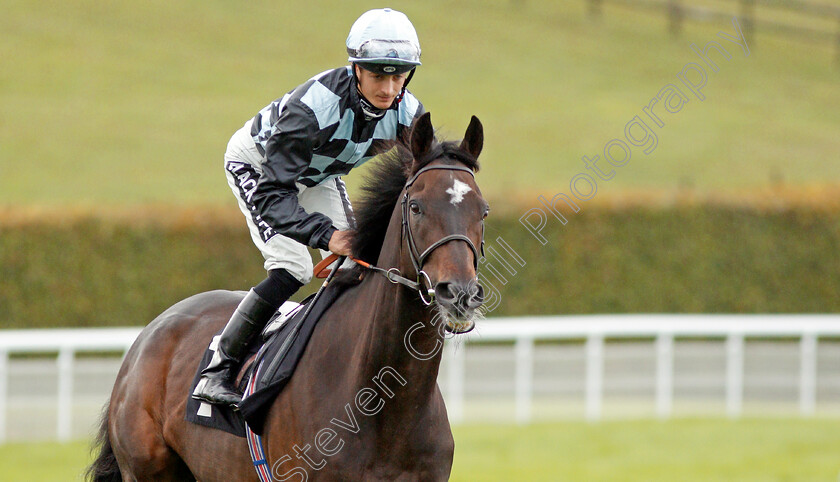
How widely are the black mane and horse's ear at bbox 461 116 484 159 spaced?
0.27 ft

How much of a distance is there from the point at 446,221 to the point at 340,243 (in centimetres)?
56

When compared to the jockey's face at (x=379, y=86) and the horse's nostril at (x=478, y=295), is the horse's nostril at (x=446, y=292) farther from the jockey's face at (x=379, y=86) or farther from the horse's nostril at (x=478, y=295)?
the jockey's face at (x=379, y=86)

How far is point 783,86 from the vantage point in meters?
27.2

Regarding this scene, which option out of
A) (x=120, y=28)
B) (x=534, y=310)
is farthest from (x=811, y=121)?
(x=120, y=28)

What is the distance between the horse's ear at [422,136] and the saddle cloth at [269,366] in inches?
25.9

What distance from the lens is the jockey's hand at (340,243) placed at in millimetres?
3203

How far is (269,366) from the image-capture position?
3.39m

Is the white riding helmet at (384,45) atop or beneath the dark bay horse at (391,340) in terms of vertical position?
atop

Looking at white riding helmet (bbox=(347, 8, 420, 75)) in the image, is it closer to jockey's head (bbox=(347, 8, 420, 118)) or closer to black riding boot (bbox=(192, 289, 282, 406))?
jockey's head (bbox=(347, 8, 420, 118))

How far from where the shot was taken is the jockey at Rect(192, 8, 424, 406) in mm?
3250

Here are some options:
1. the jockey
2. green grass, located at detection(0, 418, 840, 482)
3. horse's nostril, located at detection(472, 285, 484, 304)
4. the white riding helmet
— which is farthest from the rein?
green grass, located at detection(0, 418, 840, 482)

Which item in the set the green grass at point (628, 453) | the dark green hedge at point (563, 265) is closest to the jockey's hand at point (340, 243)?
the green grass at point (628, 453)

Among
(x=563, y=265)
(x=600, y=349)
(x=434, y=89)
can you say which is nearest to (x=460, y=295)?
(x=600, y=349)

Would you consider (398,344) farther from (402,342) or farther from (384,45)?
(384,45)
